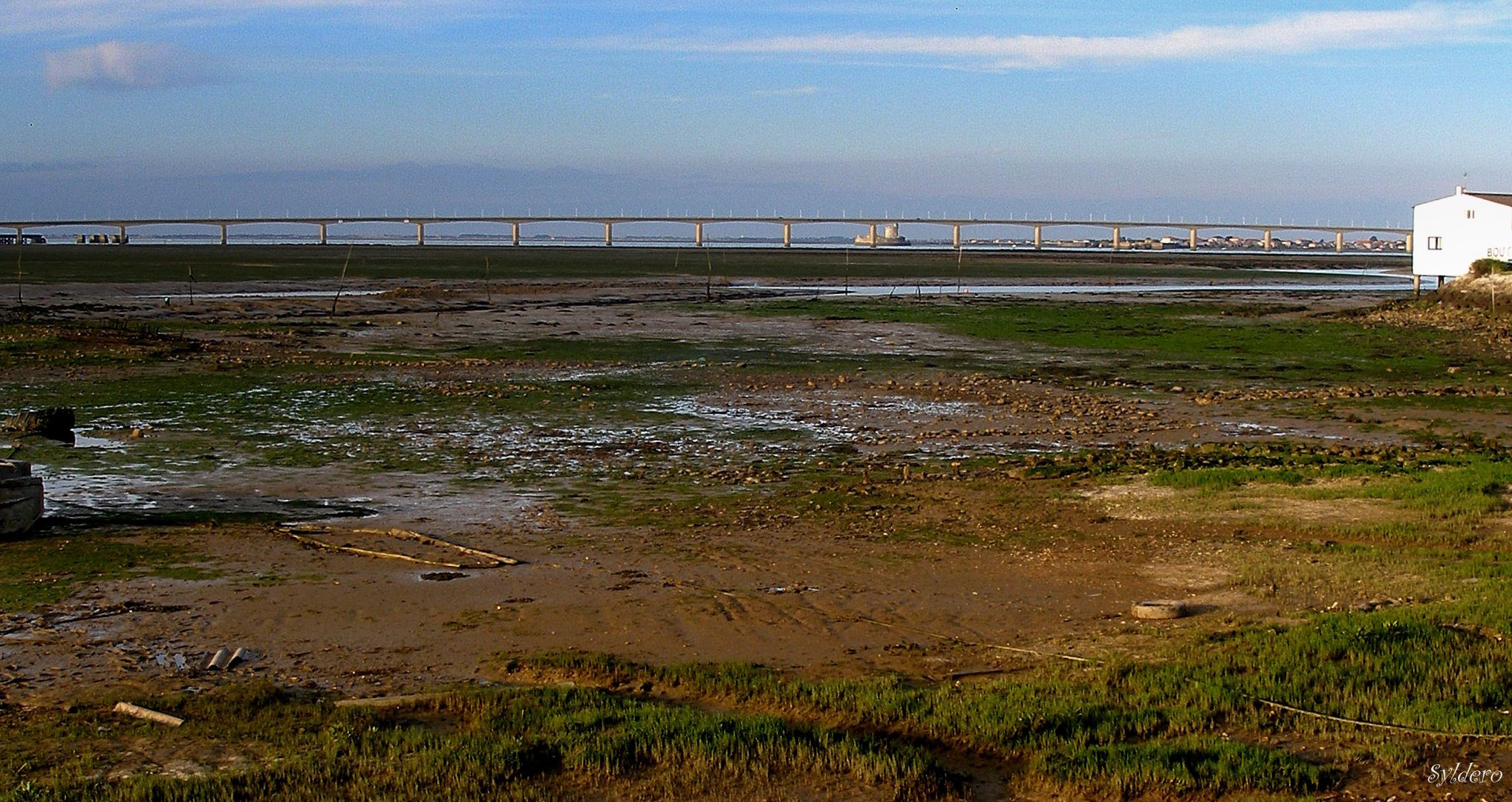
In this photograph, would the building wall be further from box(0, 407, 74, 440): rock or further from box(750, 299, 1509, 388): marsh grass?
box(0, 407, 74, 440): rock

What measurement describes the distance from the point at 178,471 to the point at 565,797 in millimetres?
11587

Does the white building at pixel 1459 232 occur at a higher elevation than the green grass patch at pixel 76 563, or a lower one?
higher

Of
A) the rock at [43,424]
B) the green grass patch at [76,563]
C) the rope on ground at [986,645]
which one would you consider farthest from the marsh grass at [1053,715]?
the rock at [43,424]

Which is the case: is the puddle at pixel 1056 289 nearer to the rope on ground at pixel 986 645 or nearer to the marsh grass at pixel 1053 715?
the rope on ground at pixel 986 645

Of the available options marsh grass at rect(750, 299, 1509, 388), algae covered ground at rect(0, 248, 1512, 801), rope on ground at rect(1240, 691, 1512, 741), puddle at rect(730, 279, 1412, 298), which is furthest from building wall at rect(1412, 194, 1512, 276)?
rope on ground at rect(1240, 691, 1512, 741)

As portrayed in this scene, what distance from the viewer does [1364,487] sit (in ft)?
47.2

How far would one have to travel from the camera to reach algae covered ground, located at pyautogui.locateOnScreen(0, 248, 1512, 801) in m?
7.12

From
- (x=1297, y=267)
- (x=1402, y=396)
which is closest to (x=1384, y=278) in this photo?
(x=1297, y=267)

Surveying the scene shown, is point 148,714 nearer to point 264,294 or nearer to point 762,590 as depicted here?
point 762,590

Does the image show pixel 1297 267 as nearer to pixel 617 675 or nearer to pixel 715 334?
pixel 715 334

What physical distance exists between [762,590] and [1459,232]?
54.1 m

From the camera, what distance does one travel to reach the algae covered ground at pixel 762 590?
23.4 ft

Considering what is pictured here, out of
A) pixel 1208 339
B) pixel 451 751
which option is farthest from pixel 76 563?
pixel 1208 339

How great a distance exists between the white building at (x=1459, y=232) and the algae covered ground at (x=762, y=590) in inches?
1284
